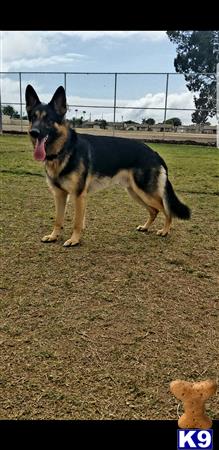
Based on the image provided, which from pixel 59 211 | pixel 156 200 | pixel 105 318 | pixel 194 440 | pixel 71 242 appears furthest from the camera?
pixel 156 200

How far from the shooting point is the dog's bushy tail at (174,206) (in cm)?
Answer: 344

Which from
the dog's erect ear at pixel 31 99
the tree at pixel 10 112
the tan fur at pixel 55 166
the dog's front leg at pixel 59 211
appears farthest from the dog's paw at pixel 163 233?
the tree at pixel 10 112

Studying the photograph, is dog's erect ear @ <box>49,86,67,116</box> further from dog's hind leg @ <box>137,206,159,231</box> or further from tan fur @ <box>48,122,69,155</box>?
dog's hind leg @ <box>137,206,159,231</box>

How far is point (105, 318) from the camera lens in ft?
6.40

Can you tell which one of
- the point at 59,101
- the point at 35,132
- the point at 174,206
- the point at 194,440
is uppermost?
the point at 59,101

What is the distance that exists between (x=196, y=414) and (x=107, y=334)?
0.91 metres

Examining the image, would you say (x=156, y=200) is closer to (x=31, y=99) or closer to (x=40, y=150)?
(x=40, y=150)

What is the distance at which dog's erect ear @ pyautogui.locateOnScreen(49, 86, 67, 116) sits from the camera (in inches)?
107

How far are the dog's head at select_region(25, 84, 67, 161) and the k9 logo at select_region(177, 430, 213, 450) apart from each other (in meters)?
2.37

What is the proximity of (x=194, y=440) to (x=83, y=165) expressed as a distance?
8.43 ft

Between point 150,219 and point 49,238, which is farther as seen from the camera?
point 150,219

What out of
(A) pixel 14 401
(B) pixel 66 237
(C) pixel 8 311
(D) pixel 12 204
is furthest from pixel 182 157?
(A) pixel 14 401

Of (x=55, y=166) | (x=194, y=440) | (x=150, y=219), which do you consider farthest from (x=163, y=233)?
(x=194, y=440)
